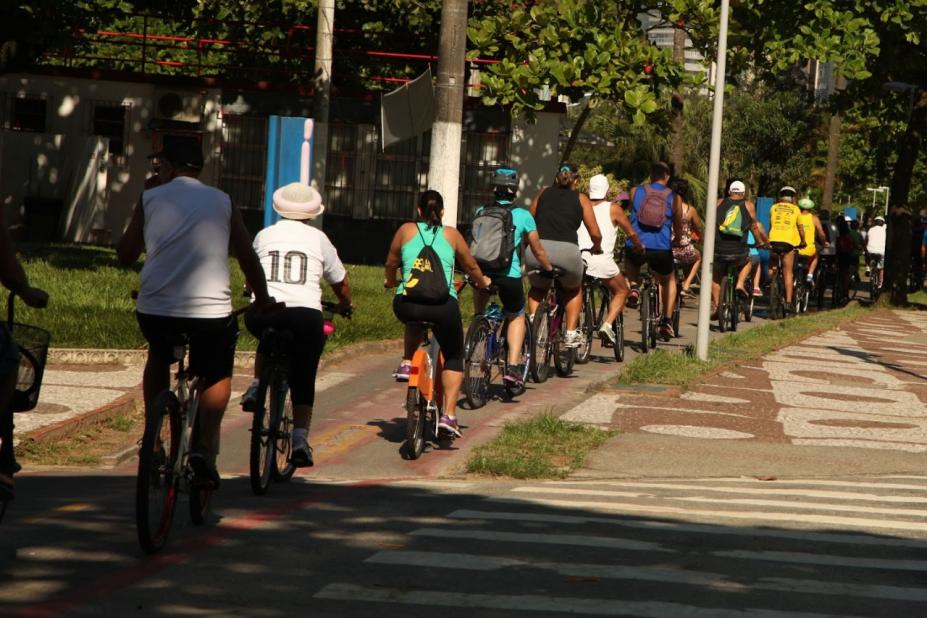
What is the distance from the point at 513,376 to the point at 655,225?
4.16 meters

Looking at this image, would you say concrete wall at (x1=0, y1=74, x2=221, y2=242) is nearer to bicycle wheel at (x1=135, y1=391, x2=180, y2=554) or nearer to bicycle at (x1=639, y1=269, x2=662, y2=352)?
bicycle at (x1=639, y1=269, x2=662, y2=352)

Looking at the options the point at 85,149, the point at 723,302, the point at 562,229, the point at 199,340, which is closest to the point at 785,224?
the point at 723,302

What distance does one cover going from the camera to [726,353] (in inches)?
692

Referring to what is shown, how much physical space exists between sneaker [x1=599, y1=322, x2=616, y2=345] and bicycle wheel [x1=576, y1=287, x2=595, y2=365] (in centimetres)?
10

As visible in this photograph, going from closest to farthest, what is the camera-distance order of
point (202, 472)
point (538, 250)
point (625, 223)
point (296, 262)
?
1. point (202, 472)
2. point (296, 262)
3. point (538, 250)
4. point (625, 223)

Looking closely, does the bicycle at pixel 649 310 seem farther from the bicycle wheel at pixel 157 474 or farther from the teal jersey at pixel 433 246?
the bicycle wheel at pixel 157 474

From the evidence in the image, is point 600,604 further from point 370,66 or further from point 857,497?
point 370,66

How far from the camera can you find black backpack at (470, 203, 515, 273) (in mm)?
12797

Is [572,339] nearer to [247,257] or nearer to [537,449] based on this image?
[537,449]

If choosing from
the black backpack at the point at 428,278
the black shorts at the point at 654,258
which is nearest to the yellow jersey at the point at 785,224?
the black shorts at the point at 654,258

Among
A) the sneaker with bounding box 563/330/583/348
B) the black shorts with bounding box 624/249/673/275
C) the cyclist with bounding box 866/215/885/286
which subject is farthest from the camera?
the cyclist with bounding box 866/215/885/286

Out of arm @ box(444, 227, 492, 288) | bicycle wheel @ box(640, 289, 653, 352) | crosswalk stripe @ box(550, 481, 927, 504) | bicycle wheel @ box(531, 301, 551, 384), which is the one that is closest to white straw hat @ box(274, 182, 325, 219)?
arm @ box(444, 227, 492, 288)

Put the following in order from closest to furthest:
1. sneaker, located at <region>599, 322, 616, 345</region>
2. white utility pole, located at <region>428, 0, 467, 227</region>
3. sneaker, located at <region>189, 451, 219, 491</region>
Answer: sneaker, located at <region>189, 451, 219, 491</region> < white utility pole, located at <region>428, 0, 467, 227</region> < sneaker, located at <region>599, 322, 616, 345</region>

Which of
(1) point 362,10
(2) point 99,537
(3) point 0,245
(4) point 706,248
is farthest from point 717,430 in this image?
(1) point 362,10
